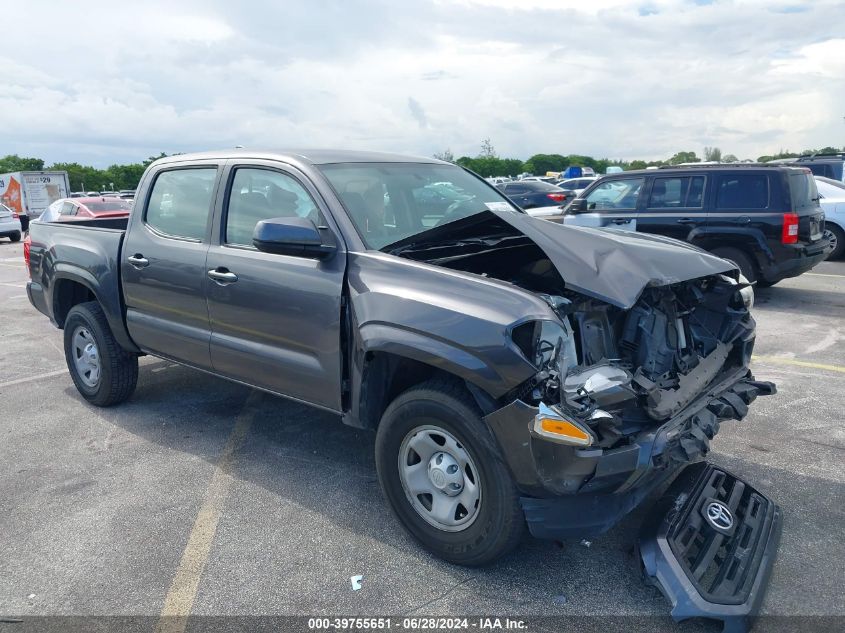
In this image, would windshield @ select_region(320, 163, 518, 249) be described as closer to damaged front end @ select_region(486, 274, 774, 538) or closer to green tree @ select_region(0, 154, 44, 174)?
damaged front end @ select_region(486, 274, 774, 538)

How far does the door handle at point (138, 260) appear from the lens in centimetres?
457

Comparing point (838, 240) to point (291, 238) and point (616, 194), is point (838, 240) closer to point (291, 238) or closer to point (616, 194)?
point (616, 194)

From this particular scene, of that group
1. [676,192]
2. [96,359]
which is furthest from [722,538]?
[676,192]

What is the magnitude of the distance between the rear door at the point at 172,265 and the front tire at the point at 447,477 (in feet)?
5.51

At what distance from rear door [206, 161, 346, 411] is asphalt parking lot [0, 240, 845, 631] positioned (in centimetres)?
67

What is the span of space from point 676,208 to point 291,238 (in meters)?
7.18

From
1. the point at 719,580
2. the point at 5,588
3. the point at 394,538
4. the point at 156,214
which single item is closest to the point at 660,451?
the point at 719,580

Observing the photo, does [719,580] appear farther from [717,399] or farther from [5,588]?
[5,588]

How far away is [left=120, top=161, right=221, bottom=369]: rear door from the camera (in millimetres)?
4250

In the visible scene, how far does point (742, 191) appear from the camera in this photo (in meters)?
8.65

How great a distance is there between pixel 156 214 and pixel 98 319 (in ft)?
3.41

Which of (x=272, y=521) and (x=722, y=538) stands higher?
(x=722, y=538)

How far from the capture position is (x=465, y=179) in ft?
15.5

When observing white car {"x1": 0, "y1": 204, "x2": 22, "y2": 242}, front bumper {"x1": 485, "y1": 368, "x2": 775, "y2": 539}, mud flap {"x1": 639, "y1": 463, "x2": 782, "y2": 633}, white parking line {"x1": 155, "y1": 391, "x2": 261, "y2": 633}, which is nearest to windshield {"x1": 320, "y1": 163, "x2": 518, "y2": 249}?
front bumper {"x1": 485, "y1": 368, "x2": 775, "y2": 539}
